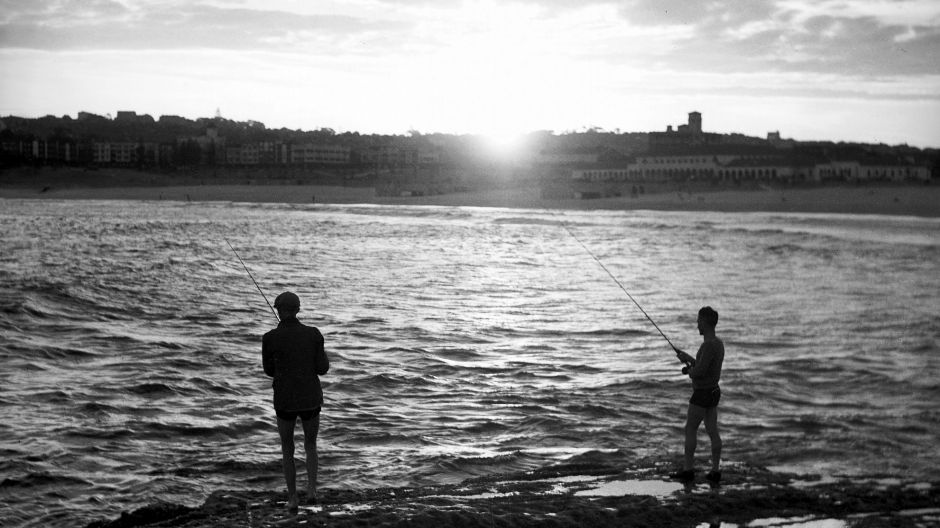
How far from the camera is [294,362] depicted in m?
6.33

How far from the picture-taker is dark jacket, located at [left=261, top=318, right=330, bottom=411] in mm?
6312

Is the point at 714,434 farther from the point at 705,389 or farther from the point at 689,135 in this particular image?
the point at 689,135

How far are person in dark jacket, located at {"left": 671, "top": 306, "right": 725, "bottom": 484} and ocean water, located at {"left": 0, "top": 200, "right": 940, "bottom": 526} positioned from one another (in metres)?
1.13

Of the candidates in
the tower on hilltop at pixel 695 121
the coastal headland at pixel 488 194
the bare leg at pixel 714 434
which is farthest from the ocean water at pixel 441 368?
the tower on hilltop at pixel 695 121

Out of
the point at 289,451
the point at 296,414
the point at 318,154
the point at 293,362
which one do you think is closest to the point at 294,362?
the point at 293,362

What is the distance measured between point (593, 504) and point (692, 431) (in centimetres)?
105

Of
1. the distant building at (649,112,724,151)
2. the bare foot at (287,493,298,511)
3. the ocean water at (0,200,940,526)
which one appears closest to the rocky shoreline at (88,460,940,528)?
the bare foot at (287,493,298,511)

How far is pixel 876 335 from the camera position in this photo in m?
15.3

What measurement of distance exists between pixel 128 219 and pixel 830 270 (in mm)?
37838

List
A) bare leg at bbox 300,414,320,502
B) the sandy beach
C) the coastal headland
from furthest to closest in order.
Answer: the coastal headland → the sandy beach → bare leg at bbox 300,414,320,502

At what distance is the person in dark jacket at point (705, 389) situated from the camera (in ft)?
23.5

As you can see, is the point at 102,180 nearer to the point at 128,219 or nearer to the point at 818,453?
the point at 128,219

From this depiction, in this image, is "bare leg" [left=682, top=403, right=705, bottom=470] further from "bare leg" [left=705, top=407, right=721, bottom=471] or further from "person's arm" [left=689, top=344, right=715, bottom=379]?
"person's arm" [left=689, top=344, right=715, bottom=379]

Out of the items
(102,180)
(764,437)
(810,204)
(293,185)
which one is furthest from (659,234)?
(102,180)
